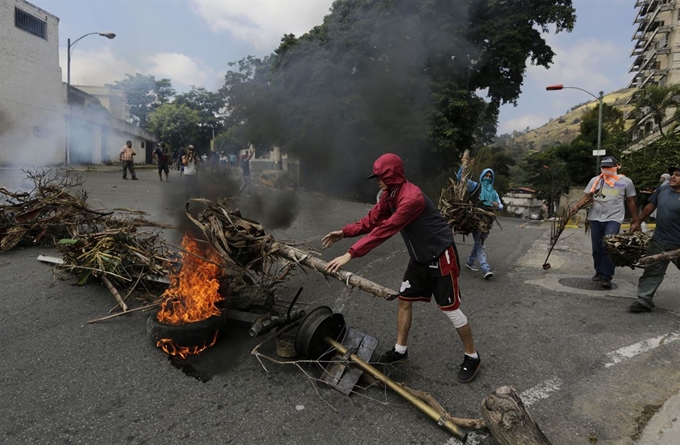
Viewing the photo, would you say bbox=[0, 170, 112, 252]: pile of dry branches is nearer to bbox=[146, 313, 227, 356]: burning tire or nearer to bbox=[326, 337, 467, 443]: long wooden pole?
bbox=[146, 313, 227, 356]: burning tire

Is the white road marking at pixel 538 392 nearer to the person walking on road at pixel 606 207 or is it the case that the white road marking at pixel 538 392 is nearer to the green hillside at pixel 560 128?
the person walking on road at pixel 606 207

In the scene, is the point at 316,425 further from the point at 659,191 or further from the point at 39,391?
the point at 659,191

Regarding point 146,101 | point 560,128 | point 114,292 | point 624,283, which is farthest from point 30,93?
point 560,128

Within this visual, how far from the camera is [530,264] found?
7.21m

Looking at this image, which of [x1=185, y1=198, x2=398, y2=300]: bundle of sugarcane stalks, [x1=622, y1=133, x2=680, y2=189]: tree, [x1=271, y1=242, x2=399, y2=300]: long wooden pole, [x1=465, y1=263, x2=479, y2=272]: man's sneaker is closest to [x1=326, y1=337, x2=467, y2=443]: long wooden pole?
[x1=271, y1=242, x2=399, y2=300]: long wooden pole

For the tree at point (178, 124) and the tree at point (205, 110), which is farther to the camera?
the tree at point (178, 124)

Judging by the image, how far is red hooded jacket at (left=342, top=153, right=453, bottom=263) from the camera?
305cm

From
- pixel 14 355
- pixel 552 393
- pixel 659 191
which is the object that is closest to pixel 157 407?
pixel 14 355

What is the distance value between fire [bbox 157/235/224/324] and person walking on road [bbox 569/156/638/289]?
4.83 metres

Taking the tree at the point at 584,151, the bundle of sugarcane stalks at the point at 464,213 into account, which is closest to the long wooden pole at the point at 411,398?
the bundle of sugarcane stalks at the point at 464,213

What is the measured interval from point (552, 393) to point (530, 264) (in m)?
4.68

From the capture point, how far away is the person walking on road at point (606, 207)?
208 inches

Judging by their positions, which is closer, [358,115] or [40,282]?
[40,282]

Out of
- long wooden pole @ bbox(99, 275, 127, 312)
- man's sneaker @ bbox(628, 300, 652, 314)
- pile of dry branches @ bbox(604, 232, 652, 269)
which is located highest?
pile of dry branches @ bbox(604, 232, 652, 269)
